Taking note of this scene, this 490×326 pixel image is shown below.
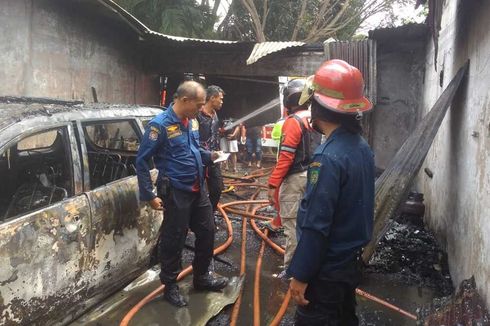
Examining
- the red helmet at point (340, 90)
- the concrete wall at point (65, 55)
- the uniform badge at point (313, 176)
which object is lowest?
the uniform badge at point (313, 176)

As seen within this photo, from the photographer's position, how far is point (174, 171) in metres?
3.40

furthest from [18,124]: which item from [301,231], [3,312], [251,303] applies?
[251,303]

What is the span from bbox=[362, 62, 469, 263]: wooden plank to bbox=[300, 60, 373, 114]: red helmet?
195 cm

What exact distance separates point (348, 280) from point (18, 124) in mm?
2179

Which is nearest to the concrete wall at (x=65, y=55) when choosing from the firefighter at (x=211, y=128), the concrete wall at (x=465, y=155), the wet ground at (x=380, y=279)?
the firefighter at (x=211, y=128)

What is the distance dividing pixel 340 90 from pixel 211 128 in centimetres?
339

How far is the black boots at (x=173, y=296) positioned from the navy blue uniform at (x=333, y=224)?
1.72 meters

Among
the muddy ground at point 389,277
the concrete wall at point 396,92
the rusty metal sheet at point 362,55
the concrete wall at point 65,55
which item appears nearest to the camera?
the muddy ground at point 389,277

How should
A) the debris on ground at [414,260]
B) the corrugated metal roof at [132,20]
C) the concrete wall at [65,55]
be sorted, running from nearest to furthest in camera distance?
the debris on ground at [414,260] < the concrete wall at [65,55] < the corrugated metal roof at [132,20]

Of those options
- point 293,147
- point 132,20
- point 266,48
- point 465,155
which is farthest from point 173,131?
point 132,20

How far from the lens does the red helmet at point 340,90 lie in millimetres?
2004

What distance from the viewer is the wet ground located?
141 inches

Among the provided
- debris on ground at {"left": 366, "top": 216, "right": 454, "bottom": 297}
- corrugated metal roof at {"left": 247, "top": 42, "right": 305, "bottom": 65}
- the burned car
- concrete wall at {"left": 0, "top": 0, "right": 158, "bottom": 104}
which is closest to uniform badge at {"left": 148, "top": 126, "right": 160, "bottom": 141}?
the burned car

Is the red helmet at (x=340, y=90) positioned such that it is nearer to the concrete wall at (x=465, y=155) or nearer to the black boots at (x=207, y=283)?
the concrete wall at (x=465, y=155)
